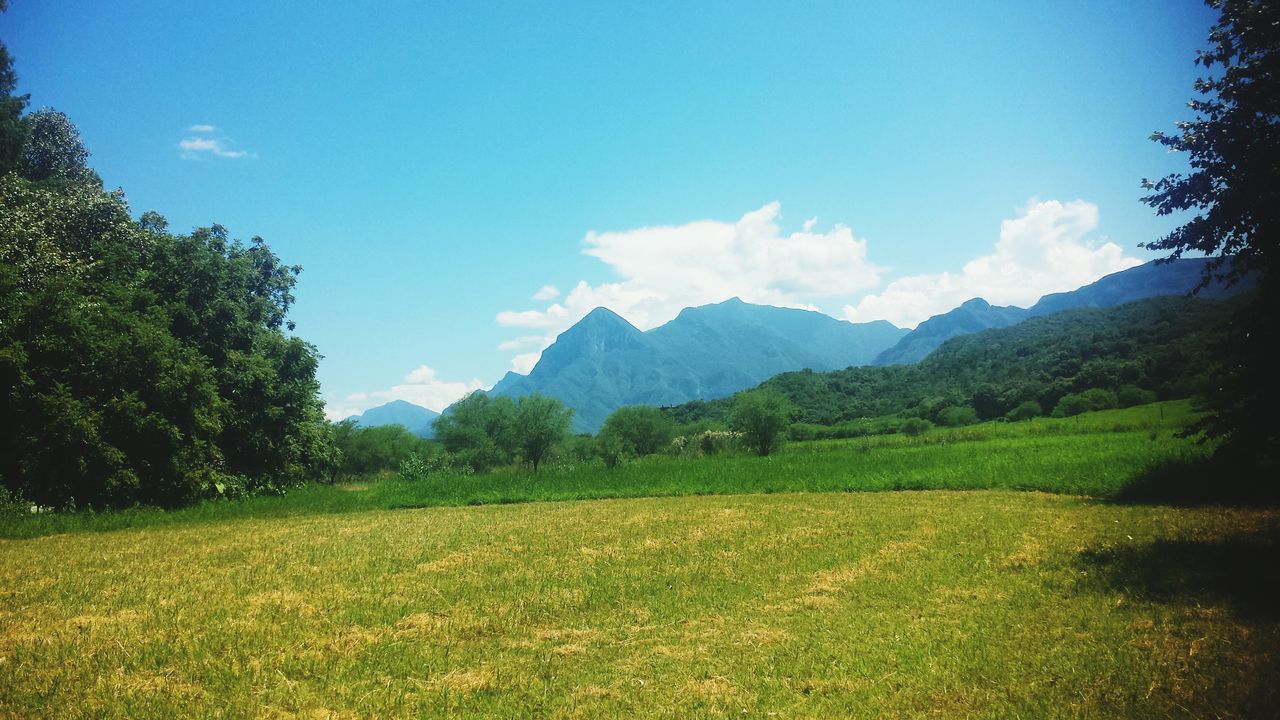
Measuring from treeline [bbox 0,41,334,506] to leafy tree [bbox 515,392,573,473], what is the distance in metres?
20.8

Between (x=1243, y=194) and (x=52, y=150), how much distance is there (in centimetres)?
5260

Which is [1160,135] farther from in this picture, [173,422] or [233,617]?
[173,422]

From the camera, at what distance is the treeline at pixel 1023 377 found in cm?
3766

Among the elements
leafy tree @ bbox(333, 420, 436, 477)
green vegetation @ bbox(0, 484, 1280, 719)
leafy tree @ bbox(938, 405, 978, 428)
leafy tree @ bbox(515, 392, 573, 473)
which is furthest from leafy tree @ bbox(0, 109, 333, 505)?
leafy tree @ bbox(938, 405, 978, 428)

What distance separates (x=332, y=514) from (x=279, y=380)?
10.3 meters

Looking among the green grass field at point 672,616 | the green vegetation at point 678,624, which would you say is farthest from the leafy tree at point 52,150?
the green vegetation at point 678,624

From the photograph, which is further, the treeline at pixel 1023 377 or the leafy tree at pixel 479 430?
the leafy tree at pixel 479 430

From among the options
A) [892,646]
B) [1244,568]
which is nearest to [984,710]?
[892,646]

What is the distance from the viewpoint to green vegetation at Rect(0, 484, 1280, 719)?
5688mm

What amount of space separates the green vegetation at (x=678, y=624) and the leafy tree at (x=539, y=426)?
1503 inches

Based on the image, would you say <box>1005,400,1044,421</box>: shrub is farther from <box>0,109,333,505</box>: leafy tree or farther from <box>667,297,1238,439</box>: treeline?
<box>0,109,333,505</box>: leafy tree

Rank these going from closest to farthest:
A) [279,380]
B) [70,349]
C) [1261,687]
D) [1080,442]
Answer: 1. [1261,687]
2. [70,349]
3. [1080,442]
4. [279,380]

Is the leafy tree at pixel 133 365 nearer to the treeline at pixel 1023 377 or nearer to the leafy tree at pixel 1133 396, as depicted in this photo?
the treeline at pixel 1023 377

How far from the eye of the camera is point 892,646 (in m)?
6.85
